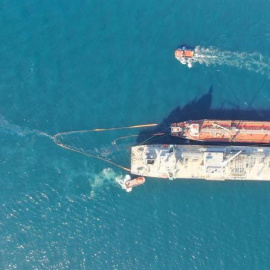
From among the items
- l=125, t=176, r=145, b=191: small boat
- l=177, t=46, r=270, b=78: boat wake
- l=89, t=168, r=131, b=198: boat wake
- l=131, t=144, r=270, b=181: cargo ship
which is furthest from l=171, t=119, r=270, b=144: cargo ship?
l=89, t=168, r=131, b=198: boat wake

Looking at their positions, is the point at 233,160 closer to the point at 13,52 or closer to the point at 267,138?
the point at 267,138

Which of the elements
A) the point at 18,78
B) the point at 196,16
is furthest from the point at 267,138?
the point at 18,78

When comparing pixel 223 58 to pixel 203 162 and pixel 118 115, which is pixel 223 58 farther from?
pixel 118 115

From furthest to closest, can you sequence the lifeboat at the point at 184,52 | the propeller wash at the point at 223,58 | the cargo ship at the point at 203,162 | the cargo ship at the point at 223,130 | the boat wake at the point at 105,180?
Result: the propeller wash at the point at 223,58
the lifeboat at the point at 184,52
the boat wake at the point at 105,180
the cargo ship at the point at 223,130
the cargo ship at the point at 203,162

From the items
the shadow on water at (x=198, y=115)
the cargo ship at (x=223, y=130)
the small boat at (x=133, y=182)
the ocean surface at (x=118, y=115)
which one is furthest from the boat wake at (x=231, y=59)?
the small boat at (x=133, y=182)

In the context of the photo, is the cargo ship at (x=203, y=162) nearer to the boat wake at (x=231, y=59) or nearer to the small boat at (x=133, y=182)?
the small boat at (x=133, y=182)

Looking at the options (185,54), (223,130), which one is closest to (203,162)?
(223,130)
